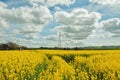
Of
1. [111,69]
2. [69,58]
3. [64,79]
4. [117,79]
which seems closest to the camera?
[64,79]

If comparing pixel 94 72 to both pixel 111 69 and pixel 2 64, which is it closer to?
pixel 111 69

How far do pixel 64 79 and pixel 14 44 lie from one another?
74.1m

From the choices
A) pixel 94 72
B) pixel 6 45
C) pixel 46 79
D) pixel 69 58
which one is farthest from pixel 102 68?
pixel 6 45

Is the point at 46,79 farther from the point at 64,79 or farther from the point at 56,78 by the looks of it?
the point at 64,79

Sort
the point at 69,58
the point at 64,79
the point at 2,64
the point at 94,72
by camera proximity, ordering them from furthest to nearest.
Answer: the point at 69,58, the point at 2,64, the point at 94,72, the point at 64,79

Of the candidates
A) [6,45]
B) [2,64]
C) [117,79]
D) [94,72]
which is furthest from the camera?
[6,45]

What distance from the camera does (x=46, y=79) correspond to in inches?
412

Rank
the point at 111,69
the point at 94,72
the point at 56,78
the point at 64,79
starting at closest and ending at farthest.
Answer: the point at 56,78, the point at 64,79, the point at 111,69, the point at 94,72

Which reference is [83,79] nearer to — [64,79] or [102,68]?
[64,79]

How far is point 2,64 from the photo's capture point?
765 inches

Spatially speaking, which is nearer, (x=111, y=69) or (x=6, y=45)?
(x=111, y=69)

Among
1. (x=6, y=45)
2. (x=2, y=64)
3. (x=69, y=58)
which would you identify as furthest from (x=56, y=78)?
(x=6, y=45)

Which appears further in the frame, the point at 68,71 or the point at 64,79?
the point at 68,71

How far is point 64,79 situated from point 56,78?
206cm
